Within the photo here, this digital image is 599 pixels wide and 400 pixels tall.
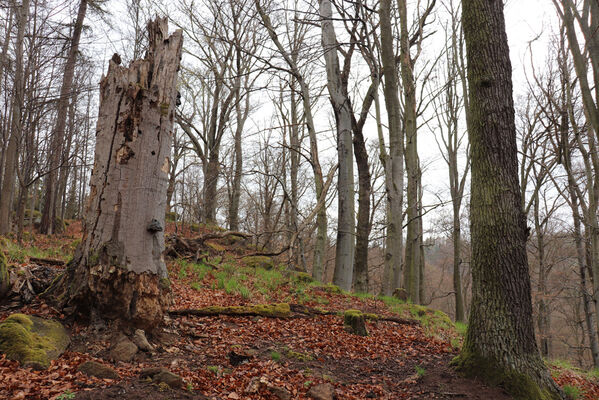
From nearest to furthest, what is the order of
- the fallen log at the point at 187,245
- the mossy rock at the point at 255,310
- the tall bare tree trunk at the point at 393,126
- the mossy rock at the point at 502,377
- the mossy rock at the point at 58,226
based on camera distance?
1. the mossy rock at the point at 502,377
2. the mossy rock at the point at 255,310
3. the fallen log at the point at 187,245
4. the tall bare tree trunk at the point at 393,126
5. the mossy rock at the point at 58,226

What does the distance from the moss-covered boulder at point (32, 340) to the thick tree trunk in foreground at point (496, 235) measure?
401cm

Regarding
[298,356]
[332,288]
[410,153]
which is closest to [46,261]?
[298,356]

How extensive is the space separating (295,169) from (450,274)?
2968 centimetres

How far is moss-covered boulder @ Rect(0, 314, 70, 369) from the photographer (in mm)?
2717

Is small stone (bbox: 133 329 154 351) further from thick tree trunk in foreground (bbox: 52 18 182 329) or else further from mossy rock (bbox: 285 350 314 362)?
mossy rock (bbox: 285 350 314 362)

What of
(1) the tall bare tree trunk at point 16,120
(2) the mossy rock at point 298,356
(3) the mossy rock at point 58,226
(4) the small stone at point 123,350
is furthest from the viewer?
(3) the mossy rock at point 58,226

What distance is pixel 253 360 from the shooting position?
3.76 m

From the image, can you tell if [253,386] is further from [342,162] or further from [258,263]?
[258,263]

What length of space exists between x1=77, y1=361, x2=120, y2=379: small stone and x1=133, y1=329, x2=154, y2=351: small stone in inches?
22.8

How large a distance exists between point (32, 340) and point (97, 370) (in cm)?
70

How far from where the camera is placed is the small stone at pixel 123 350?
3125 millimetres

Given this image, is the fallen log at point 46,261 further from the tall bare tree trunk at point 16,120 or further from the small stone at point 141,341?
the tall bare tree trunk at point 16,120

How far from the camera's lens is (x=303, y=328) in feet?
17.6

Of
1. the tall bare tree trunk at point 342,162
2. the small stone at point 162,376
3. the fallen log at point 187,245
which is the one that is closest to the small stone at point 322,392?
the small stone at point 162,376
